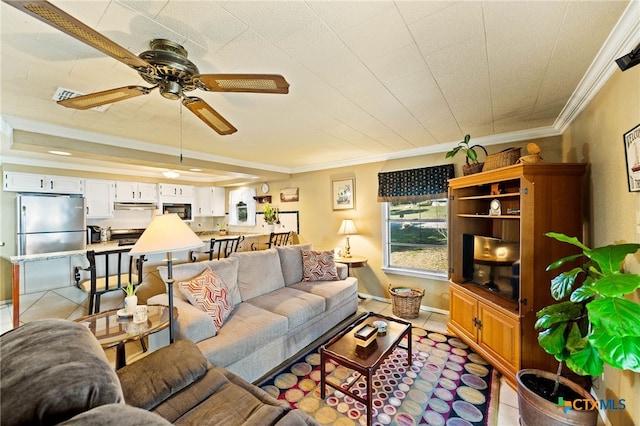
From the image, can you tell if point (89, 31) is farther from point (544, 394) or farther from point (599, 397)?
point (599, 397)

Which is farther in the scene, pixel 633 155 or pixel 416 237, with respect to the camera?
pixel 416 237

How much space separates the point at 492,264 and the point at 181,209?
6490mm

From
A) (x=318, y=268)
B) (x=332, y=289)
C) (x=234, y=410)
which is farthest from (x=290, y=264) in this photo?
(x=234, y=410)

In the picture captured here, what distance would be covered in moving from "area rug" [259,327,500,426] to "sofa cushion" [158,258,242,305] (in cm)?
96

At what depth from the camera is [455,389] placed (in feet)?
7.14

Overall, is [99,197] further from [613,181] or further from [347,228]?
[613,181]

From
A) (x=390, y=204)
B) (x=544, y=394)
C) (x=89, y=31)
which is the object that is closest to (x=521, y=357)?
(x=544, y=394)

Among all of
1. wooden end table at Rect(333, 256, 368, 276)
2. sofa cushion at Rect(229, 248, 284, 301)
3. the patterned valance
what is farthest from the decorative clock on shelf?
sofa cushion at Rect(229, 248, 284, 301)

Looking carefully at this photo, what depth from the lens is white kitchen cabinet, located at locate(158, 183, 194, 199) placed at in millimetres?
6023

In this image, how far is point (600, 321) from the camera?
1193 mm

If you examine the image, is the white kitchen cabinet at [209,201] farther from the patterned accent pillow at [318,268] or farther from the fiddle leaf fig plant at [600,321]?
the fiddle leaf fig plant at [600,321]

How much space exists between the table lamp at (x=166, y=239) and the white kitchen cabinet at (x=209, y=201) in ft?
17.3

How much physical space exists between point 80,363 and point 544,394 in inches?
102

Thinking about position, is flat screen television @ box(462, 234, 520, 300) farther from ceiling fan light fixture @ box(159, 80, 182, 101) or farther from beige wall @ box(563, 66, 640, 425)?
ceiling fan light fixture @ box(159, 80, 182, 101)
